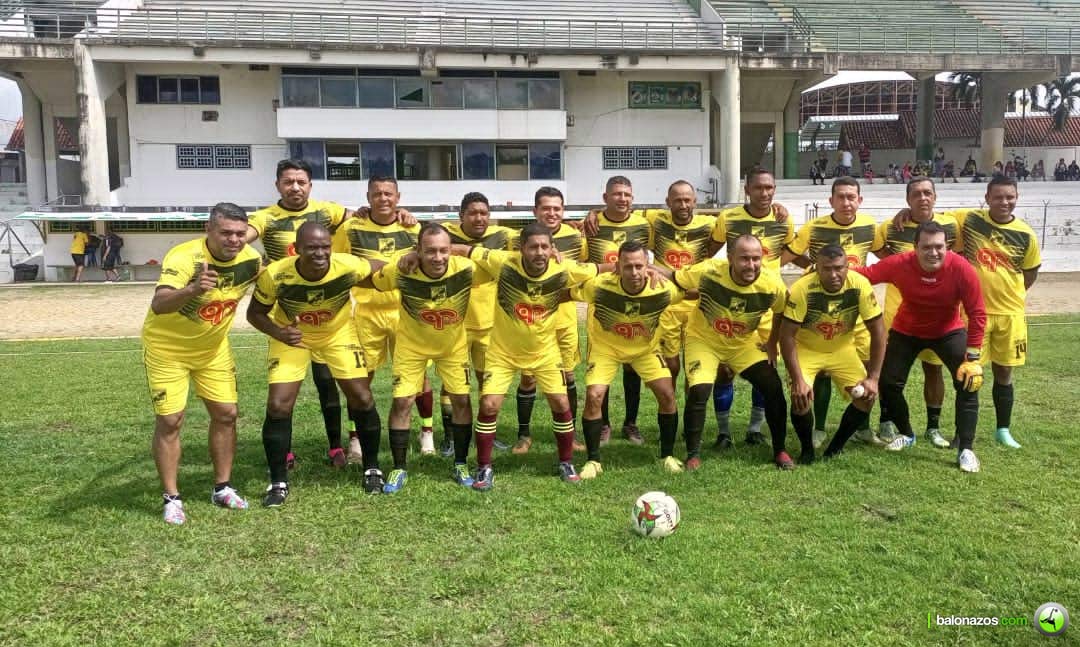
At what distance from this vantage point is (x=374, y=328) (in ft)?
23.4

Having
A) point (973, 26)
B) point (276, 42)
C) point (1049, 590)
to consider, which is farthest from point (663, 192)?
point (1049, 590)

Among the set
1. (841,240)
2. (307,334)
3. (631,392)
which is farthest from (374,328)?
(841,240)

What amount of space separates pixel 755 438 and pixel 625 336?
1.82 metres

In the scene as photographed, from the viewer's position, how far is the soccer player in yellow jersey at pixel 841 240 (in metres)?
7.34

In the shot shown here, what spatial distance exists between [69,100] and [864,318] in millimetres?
34892

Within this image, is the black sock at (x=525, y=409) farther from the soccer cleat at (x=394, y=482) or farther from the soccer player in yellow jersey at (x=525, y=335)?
the soccer cleat at (x=394, y=482)

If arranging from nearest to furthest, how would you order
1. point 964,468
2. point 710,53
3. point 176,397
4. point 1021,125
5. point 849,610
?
point 849,610 → point 176,397 → point 964,468 → point 710,53 → point 1021,125

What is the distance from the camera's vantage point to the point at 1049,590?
4.16 metres

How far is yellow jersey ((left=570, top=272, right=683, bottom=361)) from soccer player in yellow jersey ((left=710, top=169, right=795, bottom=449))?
1136 mm

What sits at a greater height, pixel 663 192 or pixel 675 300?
pixel 663 192

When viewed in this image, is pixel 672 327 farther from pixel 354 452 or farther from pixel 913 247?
pixel 354 452

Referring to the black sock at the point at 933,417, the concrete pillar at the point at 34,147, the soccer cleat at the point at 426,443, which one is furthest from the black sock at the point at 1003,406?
the concrete pillar at the point at 34,147

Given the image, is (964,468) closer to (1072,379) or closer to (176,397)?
(1072,379)

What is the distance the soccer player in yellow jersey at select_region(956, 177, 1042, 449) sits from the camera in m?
7.14
